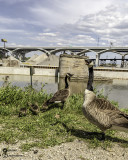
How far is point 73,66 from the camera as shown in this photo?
150 ft

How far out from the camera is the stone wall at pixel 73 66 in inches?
1780

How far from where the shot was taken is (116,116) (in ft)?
15.5

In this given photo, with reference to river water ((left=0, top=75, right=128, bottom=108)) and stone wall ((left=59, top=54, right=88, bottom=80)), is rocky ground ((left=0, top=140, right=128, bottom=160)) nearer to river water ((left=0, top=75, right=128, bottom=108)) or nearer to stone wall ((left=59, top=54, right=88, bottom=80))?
river water ((left=0, top=75, right=128, bottom=108))

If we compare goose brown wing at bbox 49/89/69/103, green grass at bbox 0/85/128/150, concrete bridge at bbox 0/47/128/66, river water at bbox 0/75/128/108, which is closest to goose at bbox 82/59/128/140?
green grass at bbox 0/85/128/150

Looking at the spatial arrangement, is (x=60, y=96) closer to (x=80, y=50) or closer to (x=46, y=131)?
(x=46, y=131)

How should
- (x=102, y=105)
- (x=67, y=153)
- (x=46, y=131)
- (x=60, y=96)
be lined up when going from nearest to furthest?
(x=67, y=153), (x=102, y=105), (x=46, y=131), (x=60, y=96)

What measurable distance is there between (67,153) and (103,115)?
161 cm

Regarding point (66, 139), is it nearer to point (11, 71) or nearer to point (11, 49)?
point (11, 71)

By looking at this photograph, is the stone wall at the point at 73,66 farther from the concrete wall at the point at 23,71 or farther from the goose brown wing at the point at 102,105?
the goose brown wing at the point at 102,105

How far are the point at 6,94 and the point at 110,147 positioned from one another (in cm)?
699

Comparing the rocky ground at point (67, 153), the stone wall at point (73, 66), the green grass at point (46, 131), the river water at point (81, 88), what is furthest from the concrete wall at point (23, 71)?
the rocky ground at point (67, 153)

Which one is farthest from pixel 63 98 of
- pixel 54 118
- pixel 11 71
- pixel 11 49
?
pixel 11 49

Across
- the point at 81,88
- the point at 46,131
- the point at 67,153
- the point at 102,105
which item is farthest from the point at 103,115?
the point at 81,88

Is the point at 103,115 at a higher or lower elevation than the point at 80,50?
lower
